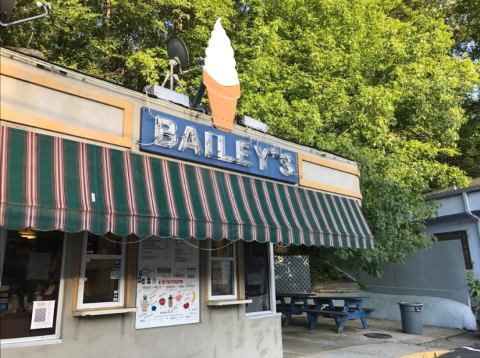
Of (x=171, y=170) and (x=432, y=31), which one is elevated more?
(x=432, y=31)

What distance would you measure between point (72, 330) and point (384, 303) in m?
11.6

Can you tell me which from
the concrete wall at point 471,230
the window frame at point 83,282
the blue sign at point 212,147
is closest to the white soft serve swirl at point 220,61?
the blue sign at point 212,147

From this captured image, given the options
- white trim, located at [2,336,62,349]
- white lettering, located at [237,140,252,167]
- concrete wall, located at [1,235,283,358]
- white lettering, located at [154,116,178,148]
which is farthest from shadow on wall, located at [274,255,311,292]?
white trim, located at [2,336,62,349]

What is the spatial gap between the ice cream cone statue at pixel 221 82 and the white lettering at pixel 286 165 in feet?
4.70

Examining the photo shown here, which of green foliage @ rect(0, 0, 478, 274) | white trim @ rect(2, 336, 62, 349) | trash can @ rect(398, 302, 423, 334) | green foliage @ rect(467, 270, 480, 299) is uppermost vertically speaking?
green foliage @ rect(0, 0, 478, 274)

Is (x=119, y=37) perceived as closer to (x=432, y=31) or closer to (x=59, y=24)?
(x=59, y=24)

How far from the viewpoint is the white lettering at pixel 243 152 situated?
7.17m

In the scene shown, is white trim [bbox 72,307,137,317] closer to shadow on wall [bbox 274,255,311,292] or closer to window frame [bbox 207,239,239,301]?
window frame [bbox 207,239,239,301]

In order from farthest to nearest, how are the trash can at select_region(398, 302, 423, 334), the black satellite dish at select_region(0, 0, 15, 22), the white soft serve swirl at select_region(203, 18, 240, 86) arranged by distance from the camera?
the trash can at select_region(398, 302, 423, 334) → the white soft serve swirl at select_region(203, 18, 240, 86) → the black satellite dish at select_region(0, 0, 15, 22)

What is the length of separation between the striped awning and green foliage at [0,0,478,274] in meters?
5.88

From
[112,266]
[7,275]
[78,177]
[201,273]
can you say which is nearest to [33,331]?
[7,275]

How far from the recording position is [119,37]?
17.3 m

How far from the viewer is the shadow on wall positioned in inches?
645

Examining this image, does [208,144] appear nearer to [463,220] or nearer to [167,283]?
[167,283]
